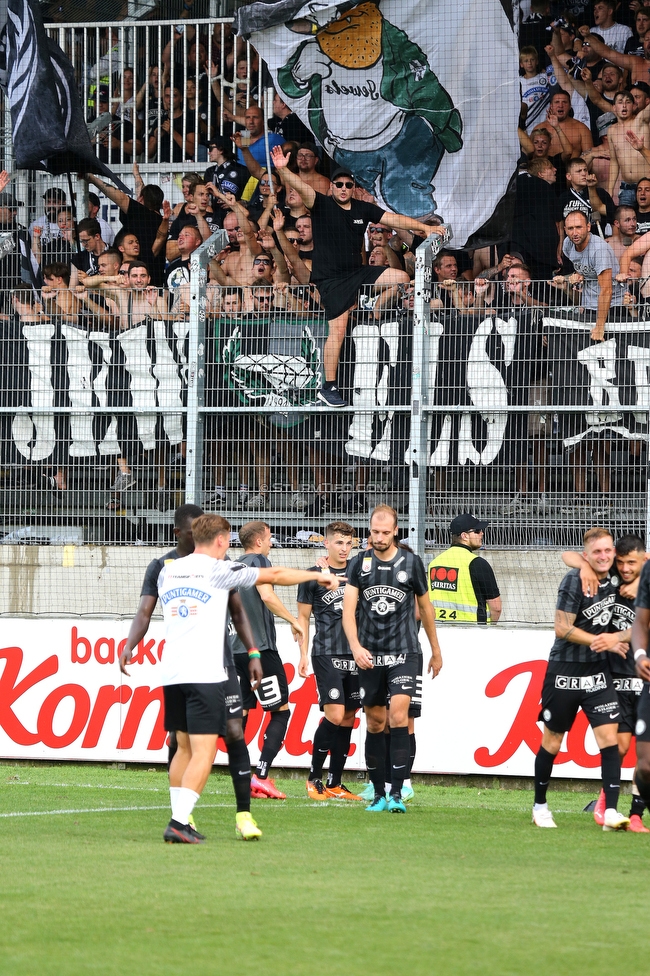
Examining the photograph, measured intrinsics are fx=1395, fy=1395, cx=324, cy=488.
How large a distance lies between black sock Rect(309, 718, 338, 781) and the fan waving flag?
8380 millimetres

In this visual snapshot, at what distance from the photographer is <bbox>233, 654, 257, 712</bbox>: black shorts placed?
11008 millimetres

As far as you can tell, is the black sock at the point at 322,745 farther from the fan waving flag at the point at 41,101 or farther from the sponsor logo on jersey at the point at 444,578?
the fan waving flag at the point at 41,101

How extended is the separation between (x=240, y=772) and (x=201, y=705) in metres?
0.60

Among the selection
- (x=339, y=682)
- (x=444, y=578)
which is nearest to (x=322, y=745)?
(x=339, y=682)

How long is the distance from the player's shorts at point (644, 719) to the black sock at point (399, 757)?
276 cm

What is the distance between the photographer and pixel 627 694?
32.8ft

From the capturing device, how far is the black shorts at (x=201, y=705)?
26.1 feet

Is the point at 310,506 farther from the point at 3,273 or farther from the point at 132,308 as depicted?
the point at 3,273

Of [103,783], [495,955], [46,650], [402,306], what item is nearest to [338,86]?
[402,306]

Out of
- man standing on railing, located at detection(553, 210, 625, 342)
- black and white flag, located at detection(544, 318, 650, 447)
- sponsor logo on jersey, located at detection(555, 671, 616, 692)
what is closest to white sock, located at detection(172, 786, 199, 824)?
sponsor logo on jersey, located at detection(555, 671, 616, 692)

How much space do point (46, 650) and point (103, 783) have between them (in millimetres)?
1888

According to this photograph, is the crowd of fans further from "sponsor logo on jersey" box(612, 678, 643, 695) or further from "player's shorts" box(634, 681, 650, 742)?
"player's shorts" box(634, 681, 650, 742)

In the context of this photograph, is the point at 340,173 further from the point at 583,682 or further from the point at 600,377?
the point at 583,682

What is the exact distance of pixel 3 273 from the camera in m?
16.9
